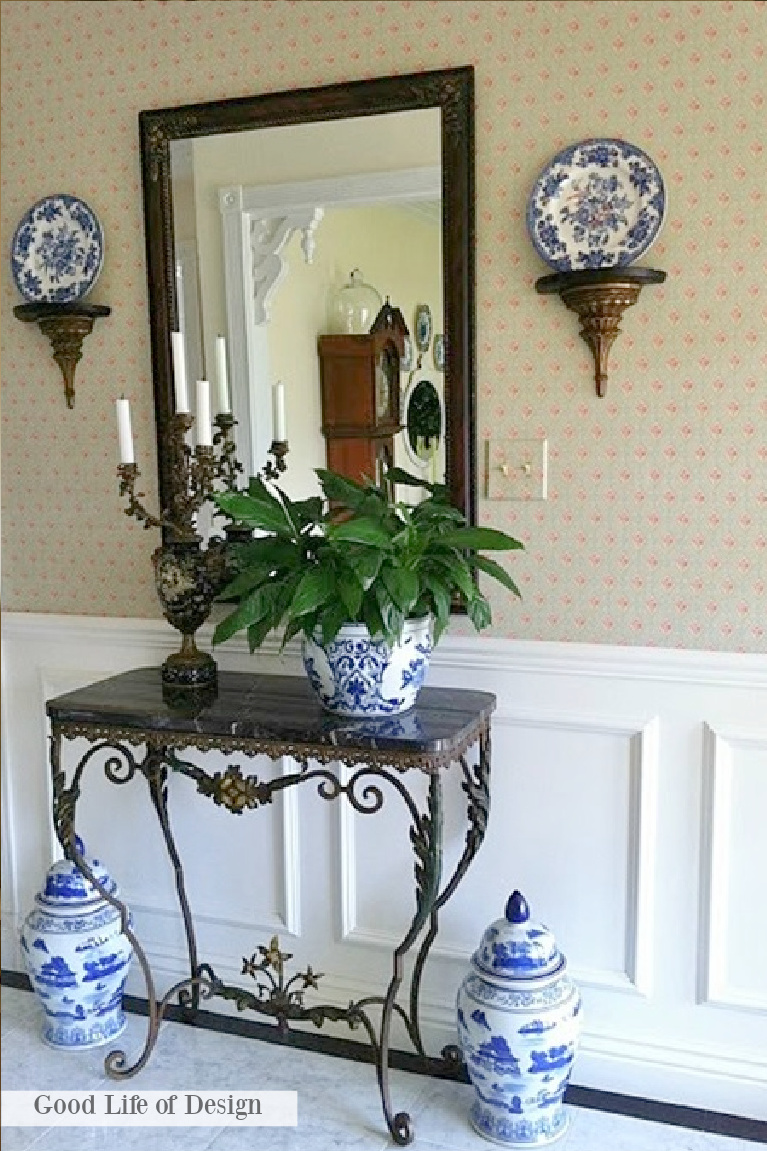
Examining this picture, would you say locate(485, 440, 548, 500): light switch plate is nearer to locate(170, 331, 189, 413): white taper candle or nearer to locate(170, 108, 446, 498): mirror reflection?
locate(170, 108, 446, 498): mirror reflection

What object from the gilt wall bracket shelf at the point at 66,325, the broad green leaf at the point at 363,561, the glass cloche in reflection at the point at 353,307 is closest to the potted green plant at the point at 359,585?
the broad green leaf at the point at 363,561

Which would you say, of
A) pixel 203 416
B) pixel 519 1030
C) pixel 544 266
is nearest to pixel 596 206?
pixel 544 266

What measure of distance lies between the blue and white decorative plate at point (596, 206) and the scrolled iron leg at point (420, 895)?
38.0 inches

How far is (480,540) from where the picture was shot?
1.83 m

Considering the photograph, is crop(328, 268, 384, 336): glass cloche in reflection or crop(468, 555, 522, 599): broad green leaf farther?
crop(328, 268, 384, 336): glass cloche in reflection

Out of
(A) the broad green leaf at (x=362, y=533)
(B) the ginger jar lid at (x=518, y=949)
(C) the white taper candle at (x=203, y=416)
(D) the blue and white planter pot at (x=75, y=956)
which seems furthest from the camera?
(D) the blue and white planter pot at (x=75, y=956)

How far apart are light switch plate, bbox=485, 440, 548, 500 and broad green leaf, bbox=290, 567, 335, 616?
452 millimetres

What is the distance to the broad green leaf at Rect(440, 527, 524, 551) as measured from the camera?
71.7 inches

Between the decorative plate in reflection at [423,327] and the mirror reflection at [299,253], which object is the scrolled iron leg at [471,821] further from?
the decorative plate in reflection at [423,327]

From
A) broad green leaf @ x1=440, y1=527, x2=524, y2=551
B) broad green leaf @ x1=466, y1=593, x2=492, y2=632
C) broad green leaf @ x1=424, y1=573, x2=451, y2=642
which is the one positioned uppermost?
broad green leaf @ x1=440, y1=527, x2=524, y2=551

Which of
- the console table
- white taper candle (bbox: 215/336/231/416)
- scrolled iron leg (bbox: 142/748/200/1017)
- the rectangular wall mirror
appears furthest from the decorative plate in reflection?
scrolled iron leg (bbox: 142/748/200/1017)

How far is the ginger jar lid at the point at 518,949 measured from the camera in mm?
1948

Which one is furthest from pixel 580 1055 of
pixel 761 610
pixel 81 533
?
pixel 81 533

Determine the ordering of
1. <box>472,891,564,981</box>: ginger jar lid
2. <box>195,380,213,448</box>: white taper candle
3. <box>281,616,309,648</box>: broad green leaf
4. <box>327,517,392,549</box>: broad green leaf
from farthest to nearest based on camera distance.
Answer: <box>195,380,213,448</box>: white taper candle, <box>472,891,564,981</box>: ginger jar lid, <box>281,616,309,648</box>: broad green leaf, <box>327,517,392,549</box>: broad green leaf
